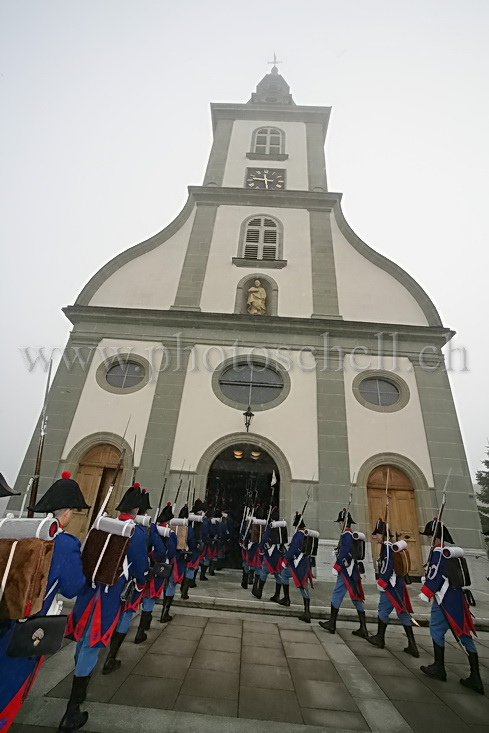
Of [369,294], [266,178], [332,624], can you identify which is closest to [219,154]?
[266,178]

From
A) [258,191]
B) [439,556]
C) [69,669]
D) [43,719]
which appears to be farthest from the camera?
[258,191]

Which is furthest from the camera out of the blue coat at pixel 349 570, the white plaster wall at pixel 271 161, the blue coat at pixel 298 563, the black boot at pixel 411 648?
the white plaster wall at pixel 271 161

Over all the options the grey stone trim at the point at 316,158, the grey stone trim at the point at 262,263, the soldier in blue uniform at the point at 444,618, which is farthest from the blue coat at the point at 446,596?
the grey stone trim at the point at 316,158

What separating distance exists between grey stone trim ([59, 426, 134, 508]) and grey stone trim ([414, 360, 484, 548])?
9.88 meters

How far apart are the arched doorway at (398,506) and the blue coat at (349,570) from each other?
208 inches

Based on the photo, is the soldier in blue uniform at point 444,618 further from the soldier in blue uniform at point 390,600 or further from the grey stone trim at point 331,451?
the grey stone trim at point 331,451

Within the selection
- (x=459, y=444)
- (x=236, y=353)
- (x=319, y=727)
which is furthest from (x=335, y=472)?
(x=319, y=727)

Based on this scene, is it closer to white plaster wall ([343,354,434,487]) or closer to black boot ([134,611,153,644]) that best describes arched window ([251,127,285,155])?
white plaster wall ([343,354,434,487])

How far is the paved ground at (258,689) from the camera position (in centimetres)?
336

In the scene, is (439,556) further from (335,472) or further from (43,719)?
(335,472)

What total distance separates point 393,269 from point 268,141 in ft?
40.5

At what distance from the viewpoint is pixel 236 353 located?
14.1 m

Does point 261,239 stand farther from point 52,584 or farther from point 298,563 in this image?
point 52,584

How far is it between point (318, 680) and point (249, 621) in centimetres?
239
